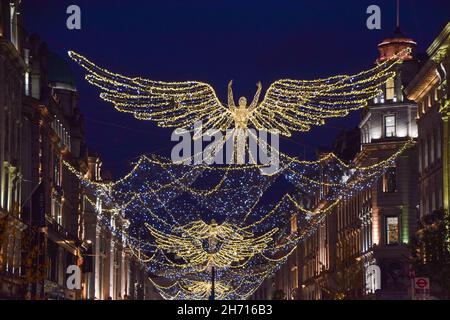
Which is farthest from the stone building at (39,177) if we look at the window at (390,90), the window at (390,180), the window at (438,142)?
the window at (390,90)

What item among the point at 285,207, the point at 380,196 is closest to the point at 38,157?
the point at 380,196

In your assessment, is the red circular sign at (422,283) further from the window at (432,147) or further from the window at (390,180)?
the window at (390,180)

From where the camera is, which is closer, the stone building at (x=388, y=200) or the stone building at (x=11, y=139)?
the stone building at (x=11, y=139)

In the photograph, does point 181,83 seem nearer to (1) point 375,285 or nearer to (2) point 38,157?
(2) point 38,157

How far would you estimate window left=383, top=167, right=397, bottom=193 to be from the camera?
3893 inches

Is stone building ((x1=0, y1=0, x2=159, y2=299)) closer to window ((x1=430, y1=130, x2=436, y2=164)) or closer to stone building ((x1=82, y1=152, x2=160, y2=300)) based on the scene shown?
stone building ((x1=82, y1=152, x2=160, y2=300))

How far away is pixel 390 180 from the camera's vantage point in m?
99.4

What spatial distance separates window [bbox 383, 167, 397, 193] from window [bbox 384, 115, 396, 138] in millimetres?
2993

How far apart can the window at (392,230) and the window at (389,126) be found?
7.07 m

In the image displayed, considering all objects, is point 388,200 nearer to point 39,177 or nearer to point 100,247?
point 39,177

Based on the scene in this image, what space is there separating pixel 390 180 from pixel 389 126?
448cm

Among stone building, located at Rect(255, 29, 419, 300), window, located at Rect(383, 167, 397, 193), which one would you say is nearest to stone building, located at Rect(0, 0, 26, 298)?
stone building, located at Rect(255, 29, 419, 300)

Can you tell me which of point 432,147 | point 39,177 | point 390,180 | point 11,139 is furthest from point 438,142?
point 11,139

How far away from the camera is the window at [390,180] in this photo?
9888 centimetres
